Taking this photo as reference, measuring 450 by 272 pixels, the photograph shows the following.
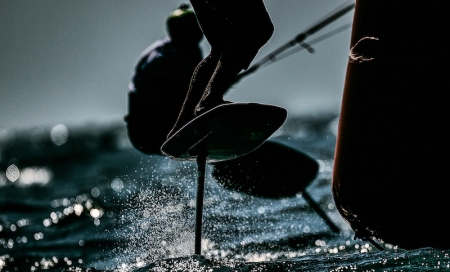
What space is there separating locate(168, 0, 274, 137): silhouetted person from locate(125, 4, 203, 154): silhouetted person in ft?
9.46

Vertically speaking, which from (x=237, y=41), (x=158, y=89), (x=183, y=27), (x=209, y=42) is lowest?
(x=237, y=41)

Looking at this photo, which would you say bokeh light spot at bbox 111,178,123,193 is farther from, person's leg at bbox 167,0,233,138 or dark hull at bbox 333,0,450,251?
dark hull at bbox 333,0,450,251

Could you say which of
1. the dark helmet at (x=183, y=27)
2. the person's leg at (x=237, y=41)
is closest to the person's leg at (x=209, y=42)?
the person's leg at (x=237, y=41)

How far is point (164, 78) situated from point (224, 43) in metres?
3.08

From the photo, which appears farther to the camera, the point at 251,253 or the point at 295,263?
the point at 251,253

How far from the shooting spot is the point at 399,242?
322 centimetres

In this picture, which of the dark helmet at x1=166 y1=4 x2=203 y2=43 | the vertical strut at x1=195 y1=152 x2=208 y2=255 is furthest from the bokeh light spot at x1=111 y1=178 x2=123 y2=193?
the vertical strut at x1=195 y1=152 x2=208 y2=255

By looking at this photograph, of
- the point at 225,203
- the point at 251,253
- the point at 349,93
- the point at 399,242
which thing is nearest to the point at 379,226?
the point at 399,242

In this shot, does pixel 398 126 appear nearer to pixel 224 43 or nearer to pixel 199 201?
pixel 224 43

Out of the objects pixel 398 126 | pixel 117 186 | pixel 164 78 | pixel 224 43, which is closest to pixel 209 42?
pixel 224 43

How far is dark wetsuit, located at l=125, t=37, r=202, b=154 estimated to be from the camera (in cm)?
639

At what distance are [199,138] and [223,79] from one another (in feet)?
Answer: 1.43

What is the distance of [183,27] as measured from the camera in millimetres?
6375

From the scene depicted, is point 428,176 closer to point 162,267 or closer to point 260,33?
point 260,33
